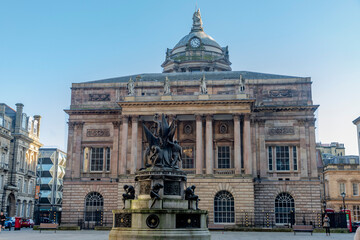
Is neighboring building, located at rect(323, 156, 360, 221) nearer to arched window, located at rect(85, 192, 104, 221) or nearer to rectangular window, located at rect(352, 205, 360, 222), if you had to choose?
rectangular window, located at rect(352, 205, 360, 222)

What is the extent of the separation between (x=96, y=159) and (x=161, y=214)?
3358cm

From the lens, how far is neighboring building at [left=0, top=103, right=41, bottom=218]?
194 feet

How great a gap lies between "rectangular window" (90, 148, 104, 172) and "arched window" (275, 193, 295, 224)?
20.2 m

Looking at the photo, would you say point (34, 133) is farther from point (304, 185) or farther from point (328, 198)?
point (328, 198)

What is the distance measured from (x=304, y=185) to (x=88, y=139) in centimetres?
2491

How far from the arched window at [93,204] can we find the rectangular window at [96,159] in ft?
9.68

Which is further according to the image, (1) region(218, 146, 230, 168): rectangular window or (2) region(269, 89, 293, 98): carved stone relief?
(2) region(269, 89, 293, 98): carved stone relief

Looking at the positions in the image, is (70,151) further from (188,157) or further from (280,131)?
(280,131)

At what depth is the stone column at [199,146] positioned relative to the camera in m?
45.5

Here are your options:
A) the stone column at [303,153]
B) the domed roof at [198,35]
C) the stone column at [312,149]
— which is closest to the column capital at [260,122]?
the stone column at [303,153]

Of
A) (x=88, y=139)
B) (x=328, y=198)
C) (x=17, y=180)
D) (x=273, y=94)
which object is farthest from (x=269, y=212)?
(x=17, y=180)

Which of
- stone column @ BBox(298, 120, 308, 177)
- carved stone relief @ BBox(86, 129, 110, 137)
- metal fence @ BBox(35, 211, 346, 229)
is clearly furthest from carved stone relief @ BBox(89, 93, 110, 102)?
stone column @ BBox(298, 120, 308, 177)

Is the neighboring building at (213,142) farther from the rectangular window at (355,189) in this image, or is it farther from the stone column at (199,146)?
the rectangular window at (355,189)

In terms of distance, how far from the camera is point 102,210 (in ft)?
160
